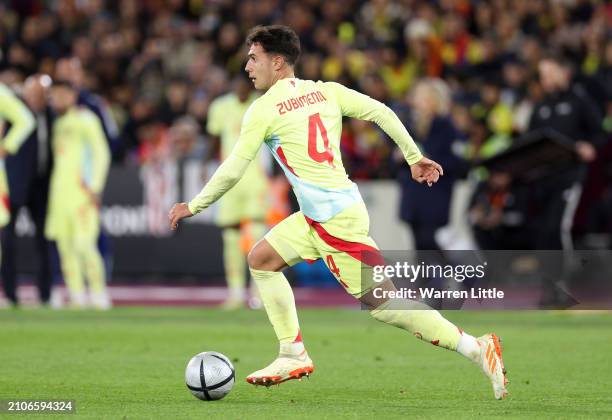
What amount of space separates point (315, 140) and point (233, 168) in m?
0.58

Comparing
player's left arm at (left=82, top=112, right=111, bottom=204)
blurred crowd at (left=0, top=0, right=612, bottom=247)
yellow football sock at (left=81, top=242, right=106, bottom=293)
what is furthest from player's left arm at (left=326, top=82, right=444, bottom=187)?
yellow football sock at (left=81, top=242, right=106, bottom=293)

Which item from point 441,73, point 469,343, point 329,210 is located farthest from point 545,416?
point 441,73

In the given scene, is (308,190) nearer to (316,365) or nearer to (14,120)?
(316,365)

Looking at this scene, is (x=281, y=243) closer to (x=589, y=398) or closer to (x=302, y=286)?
(x=589, y=398)

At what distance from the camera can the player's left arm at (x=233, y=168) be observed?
8289 mm

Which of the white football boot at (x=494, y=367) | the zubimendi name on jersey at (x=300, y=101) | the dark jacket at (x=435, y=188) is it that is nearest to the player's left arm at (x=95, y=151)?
the dark jacket at (x=435, y=188)

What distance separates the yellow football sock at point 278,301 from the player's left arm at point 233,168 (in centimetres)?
70

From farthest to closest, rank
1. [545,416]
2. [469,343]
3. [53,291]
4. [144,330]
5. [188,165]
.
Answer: [188,165] < [53,291] < [144,330] < [469,343] < [545,416]

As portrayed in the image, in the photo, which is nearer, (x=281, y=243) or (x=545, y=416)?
(x=545, y=416)

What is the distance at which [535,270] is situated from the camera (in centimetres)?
1803

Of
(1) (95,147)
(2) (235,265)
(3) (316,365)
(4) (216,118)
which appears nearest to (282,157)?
(3) (316,365)

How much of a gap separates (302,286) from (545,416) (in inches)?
498

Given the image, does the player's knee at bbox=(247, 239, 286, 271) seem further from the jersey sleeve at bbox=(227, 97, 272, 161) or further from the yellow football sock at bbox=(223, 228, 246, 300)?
the yellow football sock at bbox=(223, 228, 246, 300)

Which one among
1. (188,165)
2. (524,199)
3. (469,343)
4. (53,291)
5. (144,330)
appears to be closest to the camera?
(469,343)
